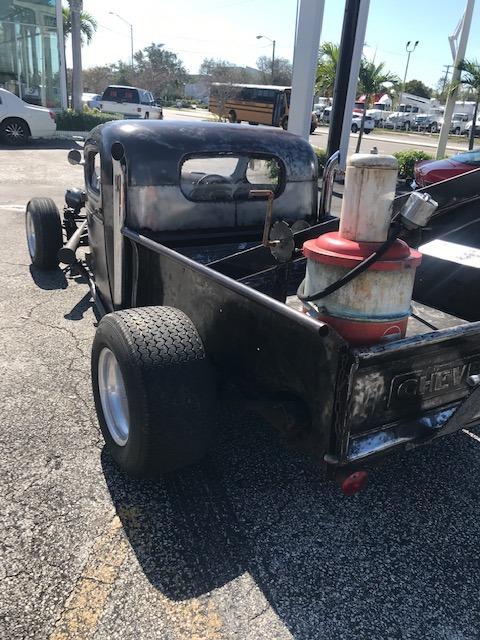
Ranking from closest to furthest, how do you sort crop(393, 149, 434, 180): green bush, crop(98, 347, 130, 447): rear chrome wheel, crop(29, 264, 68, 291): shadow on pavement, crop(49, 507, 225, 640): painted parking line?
crop(49, 507, 225, 640): painted parking line < crop(98, 347, 130, 447): rear chrome wheel < crop(29, 264, 68, 291): shadow on pavement < crop(393, 149, 434, 180): green bush

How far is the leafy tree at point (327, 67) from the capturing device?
16516 mm

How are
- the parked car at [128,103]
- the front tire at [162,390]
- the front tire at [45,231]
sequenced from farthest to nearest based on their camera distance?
1. the parked car at [128,103]
2. the front tire at [45,231]
3. the front tire at [162,390]

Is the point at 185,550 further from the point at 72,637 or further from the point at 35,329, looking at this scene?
the point at 35,329

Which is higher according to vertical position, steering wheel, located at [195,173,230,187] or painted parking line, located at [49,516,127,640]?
steering wheel, located at [195,173,230,187]

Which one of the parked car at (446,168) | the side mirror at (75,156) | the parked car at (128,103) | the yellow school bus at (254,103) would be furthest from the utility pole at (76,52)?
the side mirror at (75,156)

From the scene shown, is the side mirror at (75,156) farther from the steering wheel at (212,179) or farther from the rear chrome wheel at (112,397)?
the rear chrome wheel at (112,397)

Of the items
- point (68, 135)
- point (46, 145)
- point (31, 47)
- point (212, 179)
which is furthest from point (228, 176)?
point (31, 47)

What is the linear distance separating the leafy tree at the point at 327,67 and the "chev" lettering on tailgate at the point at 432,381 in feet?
51.7

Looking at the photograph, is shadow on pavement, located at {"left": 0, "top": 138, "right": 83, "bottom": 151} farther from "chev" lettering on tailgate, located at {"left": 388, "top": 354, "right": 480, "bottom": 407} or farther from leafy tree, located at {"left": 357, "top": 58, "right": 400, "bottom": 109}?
"chev" lettering on tailgate, located at {"left": 388, "top": 354, "right": 480, "bottom": 407}

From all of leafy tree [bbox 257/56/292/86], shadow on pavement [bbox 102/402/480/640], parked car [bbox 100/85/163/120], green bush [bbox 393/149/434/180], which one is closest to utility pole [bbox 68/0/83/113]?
parked car [bbox 100/85/163/120]

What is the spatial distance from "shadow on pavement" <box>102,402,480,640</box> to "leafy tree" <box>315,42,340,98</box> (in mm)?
15742

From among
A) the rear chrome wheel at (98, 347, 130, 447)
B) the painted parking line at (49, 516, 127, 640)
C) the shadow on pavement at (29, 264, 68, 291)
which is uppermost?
the rear chrome wheel at (98, 347, 130, 447)

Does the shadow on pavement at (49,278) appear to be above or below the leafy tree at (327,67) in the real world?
below

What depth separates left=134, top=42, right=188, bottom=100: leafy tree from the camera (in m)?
59.7
